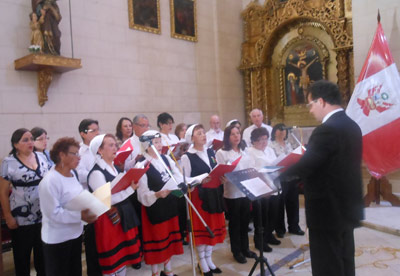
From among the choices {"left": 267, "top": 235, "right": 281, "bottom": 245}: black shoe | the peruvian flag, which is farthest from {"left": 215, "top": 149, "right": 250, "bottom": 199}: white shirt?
the peruvian flag

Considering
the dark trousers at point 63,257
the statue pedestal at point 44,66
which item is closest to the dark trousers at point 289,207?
the dark trousers at point 63,257

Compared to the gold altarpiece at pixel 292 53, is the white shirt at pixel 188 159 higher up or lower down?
lower down

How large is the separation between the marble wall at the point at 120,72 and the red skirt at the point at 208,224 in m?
3.53

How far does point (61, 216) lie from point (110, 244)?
1.71 feet

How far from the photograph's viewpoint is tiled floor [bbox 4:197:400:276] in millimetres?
3441

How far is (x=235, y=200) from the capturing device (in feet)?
11.9

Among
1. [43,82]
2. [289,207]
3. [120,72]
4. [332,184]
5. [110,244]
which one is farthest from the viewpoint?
[120,72]

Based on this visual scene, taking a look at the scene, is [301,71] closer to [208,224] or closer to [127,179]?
→ [208,224]

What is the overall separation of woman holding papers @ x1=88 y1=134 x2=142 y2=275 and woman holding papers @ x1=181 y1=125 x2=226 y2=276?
28.0 inches

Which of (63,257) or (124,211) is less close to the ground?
(124,211)

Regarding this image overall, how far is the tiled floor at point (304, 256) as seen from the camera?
3441 mm

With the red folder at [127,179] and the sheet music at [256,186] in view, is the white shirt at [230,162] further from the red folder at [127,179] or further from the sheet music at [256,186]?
the red folder at [127,179]

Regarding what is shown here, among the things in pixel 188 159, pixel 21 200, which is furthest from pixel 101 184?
pixel 188 159

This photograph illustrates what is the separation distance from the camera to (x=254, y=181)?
2760 mm
